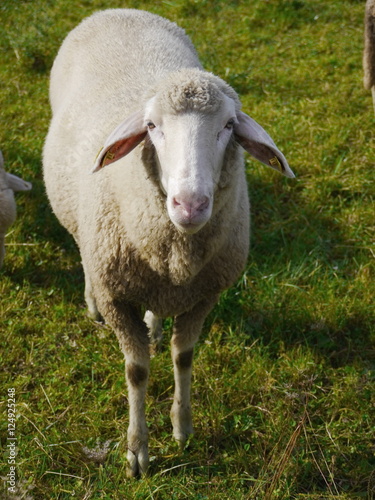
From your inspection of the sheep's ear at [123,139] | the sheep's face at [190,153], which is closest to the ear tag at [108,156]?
the sheep's ear at [123,139]

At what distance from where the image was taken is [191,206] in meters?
1.93

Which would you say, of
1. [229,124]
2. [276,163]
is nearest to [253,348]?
[276,163]

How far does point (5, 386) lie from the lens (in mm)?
3111

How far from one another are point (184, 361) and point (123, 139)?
3.75ft

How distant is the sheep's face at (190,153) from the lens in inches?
76.3

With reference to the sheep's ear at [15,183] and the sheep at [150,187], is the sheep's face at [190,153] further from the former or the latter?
the sheep's ear at [15,183]

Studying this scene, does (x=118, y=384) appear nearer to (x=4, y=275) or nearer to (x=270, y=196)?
(x=4, y=275)

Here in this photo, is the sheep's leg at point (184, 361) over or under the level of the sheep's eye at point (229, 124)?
under

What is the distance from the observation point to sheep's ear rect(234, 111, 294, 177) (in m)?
2.23

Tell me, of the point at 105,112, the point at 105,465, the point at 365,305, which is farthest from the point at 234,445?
the point at 105,112

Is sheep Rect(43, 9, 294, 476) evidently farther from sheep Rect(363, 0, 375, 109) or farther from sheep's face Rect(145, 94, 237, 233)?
sheep Rect(363, 0, 375, 109)

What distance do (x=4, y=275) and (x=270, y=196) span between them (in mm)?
1891

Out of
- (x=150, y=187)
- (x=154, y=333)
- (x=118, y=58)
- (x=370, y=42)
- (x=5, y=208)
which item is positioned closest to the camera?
(x=150, y=187)

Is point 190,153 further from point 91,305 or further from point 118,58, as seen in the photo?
point 91,305
